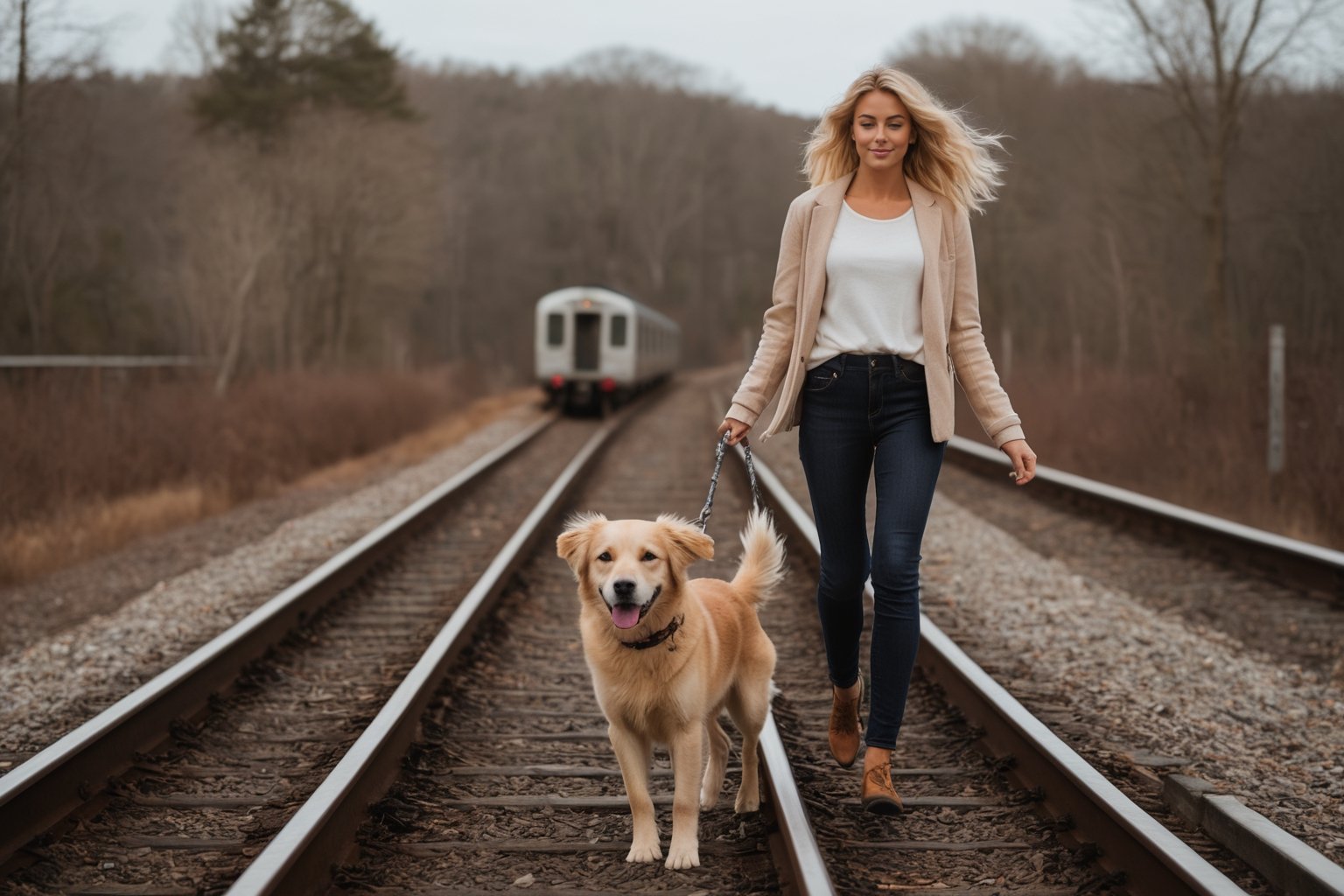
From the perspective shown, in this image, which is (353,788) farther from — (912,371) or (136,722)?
(912,371)

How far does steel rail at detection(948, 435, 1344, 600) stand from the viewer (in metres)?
6.49

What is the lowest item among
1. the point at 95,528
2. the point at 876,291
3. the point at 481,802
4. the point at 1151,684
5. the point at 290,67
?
the point at 95,528

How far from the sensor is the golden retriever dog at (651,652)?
3076 mm

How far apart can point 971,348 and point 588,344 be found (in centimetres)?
2207

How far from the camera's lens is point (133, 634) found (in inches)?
232

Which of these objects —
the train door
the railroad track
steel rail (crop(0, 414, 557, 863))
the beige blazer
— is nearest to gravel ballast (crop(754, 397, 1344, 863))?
the railroad track

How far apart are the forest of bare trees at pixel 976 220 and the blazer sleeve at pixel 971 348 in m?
0.50

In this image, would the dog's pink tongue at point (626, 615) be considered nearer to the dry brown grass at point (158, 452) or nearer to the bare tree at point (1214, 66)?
the dry brown grass at point (158, 452)

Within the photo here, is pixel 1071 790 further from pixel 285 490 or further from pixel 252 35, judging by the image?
pixel 252 35

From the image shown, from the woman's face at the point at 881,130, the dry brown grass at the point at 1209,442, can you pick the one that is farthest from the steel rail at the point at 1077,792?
the dry brown grass at the point at 1209,442

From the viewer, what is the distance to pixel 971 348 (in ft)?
11.1

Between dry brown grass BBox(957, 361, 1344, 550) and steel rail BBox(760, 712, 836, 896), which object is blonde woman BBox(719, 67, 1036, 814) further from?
dry brown grass BBox(957, 361, 1344, 550)

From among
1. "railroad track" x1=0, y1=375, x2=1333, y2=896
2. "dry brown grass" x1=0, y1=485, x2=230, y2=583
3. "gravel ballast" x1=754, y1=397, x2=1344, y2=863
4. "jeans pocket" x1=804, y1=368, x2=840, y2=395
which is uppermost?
"jeans pocket" x1=804, y1=368, x2=840, y2=395

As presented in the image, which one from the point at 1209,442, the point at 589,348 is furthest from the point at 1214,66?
the point at 589,348
